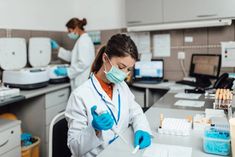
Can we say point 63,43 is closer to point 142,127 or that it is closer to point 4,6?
point 4,6

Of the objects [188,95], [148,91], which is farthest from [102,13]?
[188,95]

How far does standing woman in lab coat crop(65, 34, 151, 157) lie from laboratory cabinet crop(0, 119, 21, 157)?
956 millimetres

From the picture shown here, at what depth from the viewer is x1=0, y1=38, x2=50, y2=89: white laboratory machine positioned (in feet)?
8.38

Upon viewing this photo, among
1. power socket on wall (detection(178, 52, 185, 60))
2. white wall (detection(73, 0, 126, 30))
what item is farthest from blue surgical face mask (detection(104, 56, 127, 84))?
white wall (detection(73, 0, 126, 30))

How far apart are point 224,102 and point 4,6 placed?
2448 mm

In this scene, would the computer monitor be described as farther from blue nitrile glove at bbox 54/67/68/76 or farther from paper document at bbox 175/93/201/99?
blue nitrile glove at bbox 54/67/68/76

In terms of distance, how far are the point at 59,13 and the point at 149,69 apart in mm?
1553

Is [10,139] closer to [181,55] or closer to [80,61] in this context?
[80,61]

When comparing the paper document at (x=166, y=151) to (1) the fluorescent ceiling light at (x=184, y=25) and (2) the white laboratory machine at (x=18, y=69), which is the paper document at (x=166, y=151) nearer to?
(2) the white laboratory machine at (x=18, y=69)

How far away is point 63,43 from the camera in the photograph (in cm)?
387

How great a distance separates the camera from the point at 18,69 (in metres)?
2.79

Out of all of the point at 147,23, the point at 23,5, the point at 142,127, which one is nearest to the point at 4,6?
the point at 23,5

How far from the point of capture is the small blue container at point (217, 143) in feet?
3.57

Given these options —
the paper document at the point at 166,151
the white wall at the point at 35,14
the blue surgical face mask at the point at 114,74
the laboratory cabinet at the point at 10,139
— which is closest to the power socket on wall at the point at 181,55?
the white wall at the point at 35,14
